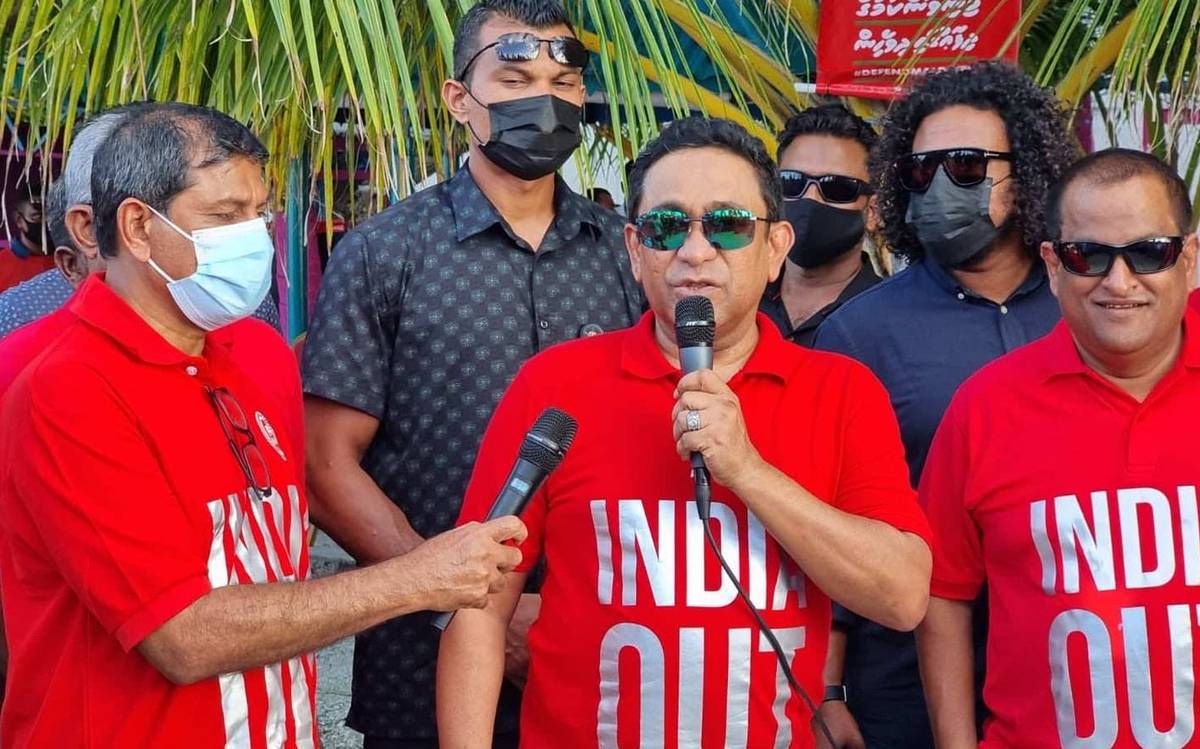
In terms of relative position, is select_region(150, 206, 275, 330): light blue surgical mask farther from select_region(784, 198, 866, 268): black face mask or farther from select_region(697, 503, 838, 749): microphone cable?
select_region(784, 198, 866, 268): black face mask

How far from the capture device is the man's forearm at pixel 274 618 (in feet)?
7.40

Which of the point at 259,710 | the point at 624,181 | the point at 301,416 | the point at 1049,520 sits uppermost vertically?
the point at 624,181

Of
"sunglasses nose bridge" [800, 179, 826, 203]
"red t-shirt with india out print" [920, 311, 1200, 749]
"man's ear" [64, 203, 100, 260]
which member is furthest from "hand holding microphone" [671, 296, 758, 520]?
"sunglasses nose bridge" [800, 179, 826, 203]

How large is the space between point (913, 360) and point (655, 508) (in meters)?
0.96

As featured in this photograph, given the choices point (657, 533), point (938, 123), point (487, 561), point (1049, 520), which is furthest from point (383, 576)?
point (938, 123)

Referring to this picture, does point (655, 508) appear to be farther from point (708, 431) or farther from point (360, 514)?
point (360, 514)

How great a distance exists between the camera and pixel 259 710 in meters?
2.41

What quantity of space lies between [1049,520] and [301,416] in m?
1.43

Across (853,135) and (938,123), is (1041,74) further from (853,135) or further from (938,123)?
(938,123)

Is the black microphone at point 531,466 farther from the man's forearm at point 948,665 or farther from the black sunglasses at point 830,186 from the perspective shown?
the black sunglasses at point 830,186

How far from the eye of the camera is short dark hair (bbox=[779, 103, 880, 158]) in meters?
4.07

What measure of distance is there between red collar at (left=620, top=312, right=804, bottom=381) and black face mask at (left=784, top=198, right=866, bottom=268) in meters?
1.41

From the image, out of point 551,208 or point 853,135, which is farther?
point 853,135

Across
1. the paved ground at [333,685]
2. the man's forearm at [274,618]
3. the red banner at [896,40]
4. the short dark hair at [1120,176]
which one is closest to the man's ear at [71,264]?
the man's forearm at [274,618]
